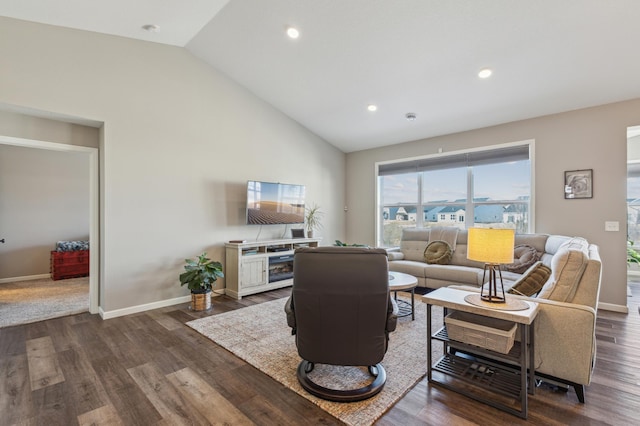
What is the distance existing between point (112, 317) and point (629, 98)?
7102 mm

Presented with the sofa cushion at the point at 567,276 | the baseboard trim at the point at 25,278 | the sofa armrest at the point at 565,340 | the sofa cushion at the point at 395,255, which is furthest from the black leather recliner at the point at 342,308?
the baseboard trim at the point at 25,278

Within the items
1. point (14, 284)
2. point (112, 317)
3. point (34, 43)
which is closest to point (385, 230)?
point (112, 317)

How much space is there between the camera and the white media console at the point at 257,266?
176 inches

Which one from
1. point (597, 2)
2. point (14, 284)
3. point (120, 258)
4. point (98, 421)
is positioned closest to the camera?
point (98, 421)

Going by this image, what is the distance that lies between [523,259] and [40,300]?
272 inches

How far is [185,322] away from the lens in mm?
3479

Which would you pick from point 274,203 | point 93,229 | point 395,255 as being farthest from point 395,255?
point 93,229

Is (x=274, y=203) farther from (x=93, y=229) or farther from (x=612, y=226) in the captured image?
(x=612, y=226)

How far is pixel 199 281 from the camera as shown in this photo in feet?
12.7

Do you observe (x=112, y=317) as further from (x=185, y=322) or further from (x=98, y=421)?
(x=98, y=421)

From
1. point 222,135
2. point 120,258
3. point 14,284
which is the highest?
point 222,135

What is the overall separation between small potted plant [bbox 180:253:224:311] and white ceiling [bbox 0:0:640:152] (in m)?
2.94

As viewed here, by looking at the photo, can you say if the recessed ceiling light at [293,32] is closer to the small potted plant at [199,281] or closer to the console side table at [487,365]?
the small potted plant at [199,281]

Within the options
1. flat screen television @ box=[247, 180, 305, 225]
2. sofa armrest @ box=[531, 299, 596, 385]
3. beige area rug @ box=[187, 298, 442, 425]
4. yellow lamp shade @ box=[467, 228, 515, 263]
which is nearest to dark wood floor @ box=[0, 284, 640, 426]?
beige area rug @ box=[187, 298, 442, 425]
